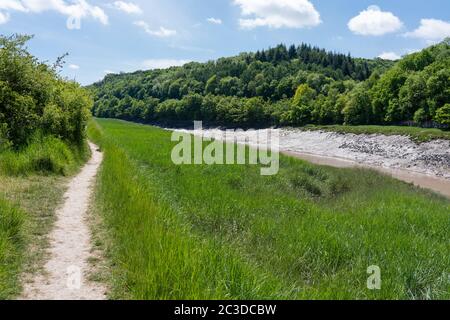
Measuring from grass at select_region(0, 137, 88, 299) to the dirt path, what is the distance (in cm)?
18

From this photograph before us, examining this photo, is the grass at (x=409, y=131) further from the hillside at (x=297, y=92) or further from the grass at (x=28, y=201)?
A: the grass at (x=28, y=201)

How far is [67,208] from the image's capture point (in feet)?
30.9

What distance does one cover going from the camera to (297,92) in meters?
117

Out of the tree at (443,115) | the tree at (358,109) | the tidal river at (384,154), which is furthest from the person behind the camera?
the tree at (358,109)

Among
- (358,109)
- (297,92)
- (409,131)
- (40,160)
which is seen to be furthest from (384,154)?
(297,92)

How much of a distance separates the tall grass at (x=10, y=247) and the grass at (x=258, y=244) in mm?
1309

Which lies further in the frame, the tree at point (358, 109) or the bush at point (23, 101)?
the tree at point (358, 109)

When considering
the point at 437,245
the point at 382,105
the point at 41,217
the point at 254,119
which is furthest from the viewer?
the point at 254,119

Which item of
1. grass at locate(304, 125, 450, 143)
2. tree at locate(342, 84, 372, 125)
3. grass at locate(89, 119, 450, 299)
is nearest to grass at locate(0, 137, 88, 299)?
grass at locate(89, 119, 450, 299)

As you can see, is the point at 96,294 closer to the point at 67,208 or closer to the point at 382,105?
the point at 67,208

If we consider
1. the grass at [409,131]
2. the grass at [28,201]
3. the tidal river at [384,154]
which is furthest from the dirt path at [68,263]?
the grass at [409,131]

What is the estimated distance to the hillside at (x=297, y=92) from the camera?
2753 inches
